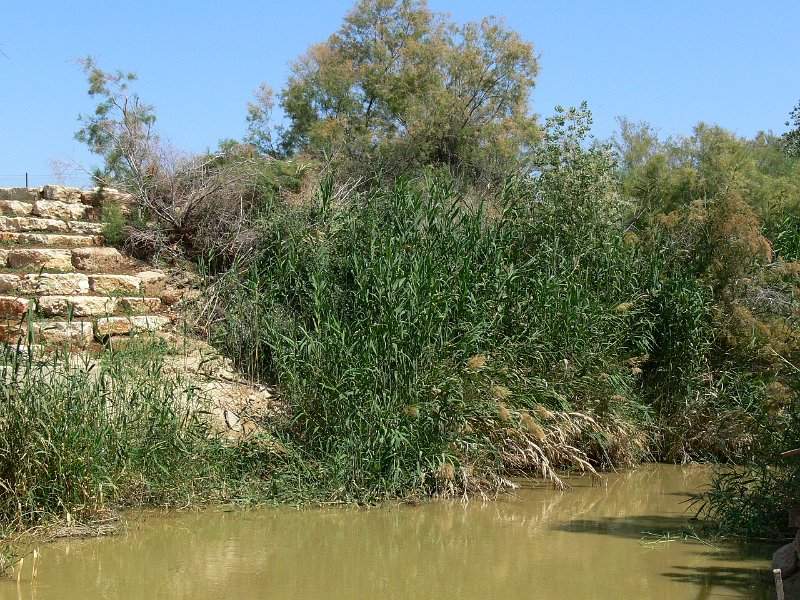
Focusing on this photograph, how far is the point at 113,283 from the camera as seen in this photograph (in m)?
12.9

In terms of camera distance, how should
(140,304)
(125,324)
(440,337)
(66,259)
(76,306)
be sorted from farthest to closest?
(66,259)
(140,304)
(76,306)
(125,324)
(440,337)

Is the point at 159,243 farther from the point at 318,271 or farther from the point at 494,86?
the point at 494,86

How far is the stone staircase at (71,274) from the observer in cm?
1186

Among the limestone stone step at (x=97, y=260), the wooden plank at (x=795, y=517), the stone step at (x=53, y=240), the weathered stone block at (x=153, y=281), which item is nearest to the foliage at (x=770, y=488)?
the wooden plank at (x=795, y=517)

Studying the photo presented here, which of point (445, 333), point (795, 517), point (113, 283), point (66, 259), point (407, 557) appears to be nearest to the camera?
point (795, 517)

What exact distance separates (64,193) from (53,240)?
4.91 feet

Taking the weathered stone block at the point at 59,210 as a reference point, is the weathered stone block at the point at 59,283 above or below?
below

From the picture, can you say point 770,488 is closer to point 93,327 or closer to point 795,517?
point 795,517

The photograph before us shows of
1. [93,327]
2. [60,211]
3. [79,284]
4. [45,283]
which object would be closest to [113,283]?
[79,284]

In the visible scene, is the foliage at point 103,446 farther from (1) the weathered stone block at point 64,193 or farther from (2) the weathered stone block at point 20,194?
(2) the weathered stone block at point 20,194

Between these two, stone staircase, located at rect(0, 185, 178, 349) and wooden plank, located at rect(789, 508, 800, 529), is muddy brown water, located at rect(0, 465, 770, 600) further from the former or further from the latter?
stone staircase, located at rect(0, 185, 178, 349)

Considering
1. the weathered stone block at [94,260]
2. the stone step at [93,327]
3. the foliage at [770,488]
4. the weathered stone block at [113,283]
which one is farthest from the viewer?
the weathered stone block at [94,260]

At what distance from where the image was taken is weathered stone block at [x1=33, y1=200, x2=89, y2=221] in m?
14.7

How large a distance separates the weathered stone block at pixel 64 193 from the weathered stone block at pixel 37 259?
186 cm
